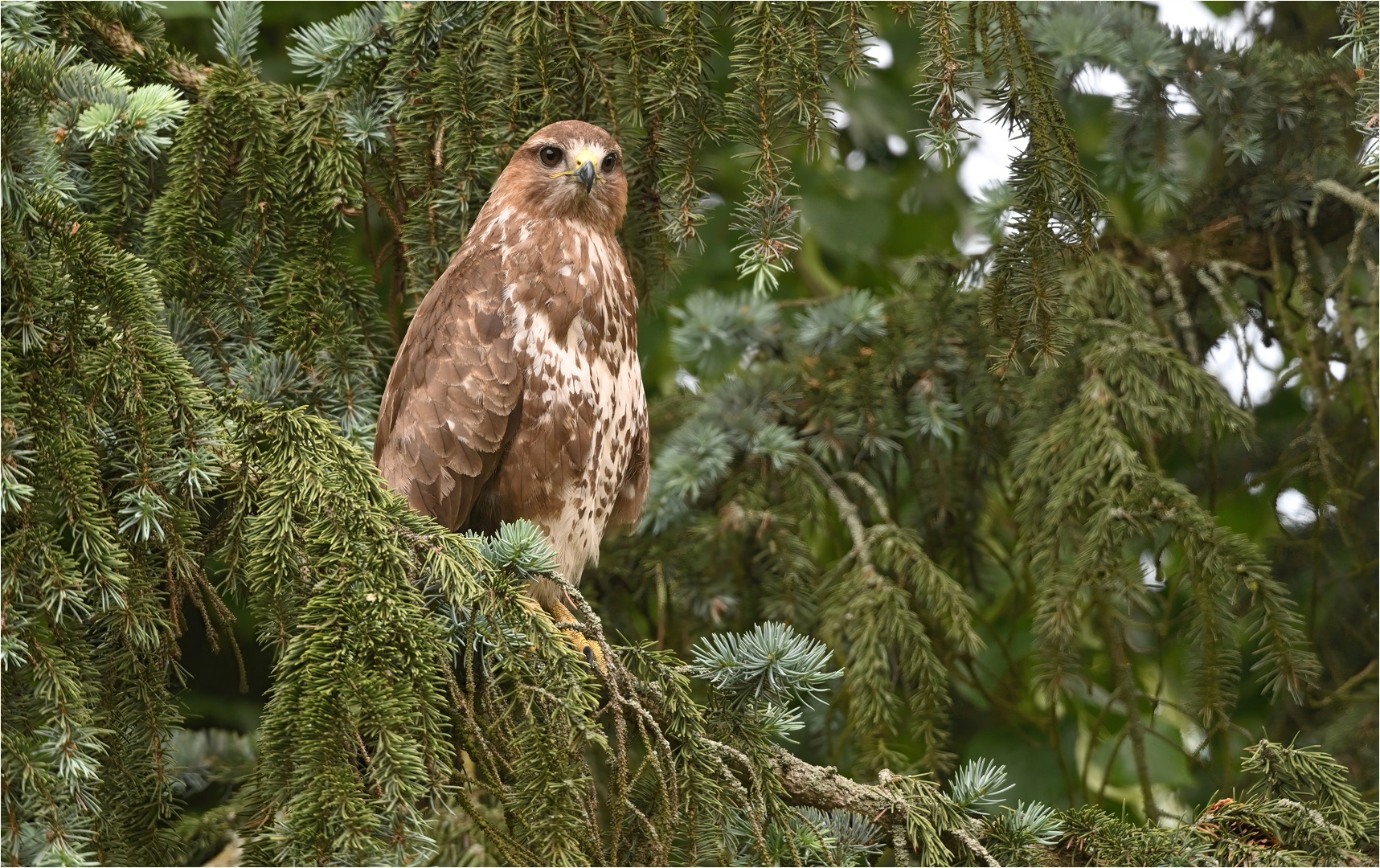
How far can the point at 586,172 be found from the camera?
3.03 metres

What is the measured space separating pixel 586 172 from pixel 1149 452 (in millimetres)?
1766

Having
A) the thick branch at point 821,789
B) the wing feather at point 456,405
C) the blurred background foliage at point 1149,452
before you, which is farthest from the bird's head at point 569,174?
the thick branch at point 821,789

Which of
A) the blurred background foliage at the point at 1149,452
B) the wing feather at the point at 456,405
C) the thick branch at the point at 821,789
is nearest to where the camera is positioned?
the thick branch at the point at 821,789

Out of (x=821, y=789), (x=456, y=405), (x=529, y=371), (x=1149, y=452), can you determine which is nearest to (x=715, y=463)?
(x=529, y=371)

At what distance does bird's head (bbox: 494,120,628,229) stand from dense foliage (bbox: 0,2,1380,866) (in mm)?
97

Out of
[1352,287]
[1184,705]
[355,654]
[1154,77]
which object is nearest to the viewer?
[355,654]

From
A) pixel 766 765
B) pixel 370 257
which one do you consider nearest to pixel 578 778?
pixel 766 765

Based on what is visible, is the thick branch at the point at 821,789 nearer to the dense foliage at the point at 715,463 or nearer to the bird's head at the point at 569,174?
the dense foliage at the point at 715,463

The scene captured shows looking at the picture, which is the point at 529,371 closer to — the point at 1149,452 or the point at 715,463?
the point at 715,463

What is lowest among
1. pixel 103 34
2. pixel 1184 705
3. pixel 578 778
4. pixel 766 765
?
pixel 578 778

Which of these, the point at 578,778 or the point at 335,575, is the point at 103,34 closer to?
the point at 335,575

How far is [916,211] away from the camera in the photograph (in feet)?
19.4

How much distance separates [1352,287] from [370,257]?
336cm

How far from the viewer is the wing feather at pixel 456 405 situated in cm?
297
